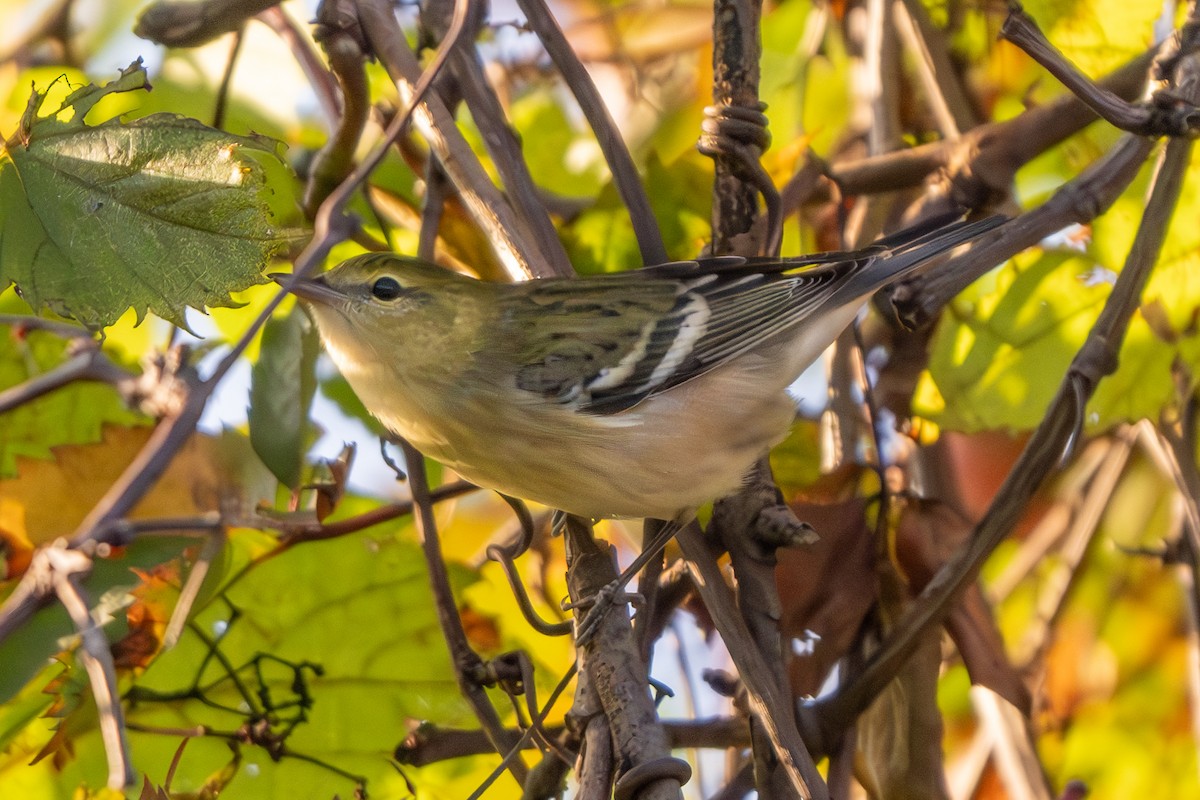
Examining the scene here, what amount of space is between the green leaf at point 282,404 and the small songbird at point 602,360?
12cm

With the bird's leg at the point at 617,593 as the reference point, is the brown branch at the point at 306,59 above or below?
above

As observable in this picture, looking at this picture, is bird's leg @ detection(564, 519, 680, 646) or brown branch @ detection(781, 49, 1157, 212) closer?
bird's leg @ detection(564, 519, 680, 646)

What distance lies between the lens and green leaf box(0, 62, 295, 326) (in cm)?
144

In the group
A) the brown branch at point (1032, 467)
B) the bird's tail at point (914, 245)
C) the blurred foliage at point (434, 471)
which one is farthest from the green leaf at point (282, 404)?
the bird's tail at point (914, 245)

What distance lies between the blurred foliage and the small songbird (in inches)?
5.1

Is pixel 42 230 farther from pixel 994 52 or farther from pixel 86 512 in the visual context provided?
pixel 994 52

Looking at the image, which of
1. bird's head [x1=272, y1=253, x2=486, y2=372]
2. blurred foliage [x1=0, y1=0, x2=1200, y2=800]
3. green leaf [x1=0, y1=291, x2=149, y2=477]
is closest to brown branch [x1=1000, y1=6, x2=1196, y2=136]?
blurred foliage [x1=0, y1=0, x2=1200, y2=800]

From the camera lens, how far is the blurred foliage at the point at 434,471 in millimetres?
1820

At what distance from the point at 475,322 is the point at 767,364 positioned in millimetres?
602

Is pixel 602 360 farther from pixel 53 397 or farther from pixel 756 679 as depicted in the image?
pixel 53 397

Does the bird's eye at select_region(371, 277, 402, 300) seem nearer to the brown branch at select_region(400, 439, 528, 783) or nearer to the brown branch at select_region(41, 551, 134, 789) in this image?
the brown branch at select_region(400, 439, 528, 783)

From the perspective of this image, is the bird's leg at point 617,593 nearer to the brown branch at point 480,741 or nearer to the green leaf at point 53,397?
the brown branch at point 480,741

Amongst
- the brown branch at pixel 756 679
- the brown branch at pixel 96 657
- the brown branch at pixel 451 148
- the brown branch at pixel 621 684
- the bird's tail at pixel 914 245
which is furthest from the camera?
the bird's tail at pixel 914 245

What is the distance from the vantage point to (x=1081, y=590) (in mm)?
2895
